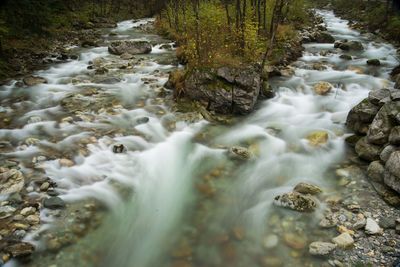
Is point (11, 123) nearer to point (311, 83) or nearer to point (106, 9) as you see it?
point (311, 83)

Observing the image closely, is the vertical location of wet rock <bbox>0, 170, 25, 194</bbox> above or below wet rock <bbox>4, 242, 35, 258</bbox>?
above

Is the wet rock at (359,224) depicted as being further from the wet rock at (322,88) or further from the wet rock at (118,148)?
the wet rock at (322,88)

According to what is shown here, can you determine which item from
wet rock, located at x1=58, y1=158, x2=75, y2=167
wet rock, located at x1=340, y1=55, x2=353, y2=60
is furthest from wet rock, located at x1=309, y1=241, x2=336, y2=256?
wet rock, located at x1=340, y1=55, x2=353, y2=60

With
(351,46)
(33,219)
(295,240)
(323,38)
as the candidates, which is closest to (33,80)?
(33,219)

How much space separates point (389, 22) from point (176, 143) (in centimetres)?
2201

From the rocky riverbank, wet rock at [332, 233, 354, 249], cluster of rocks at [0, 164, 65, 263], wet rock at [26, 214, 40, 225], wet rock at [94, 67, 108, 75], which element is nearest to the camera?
cluster of rocks at [0, 164, 65, 263]

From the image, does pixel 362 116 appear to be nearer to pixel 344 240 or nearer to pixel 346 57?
pixel 344 240

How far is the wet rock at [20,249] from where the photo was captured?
537cm

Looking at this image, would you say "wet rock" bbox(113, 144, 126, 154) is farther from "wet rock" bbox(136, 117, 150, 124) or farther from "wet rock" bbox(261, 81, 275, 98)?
"wet rock" bbox(261, 81, 275, 98)

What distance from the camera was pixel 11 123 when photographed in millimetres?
10117

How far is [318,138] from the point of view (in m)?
9.65

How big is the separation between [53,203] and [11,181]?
122 centimetres

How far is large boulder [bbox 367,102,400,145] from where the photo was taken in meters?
8.12

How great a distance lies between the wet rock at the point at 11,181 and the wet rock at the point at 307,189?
5.80 meters
